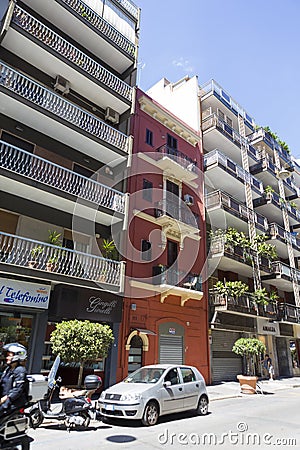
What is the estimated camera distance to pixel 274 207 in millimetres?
28234

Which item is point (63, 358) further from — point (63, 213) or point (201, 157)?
point (201, 157)

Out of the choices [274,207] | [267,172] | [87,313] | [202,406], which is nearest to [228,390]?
[202,406]

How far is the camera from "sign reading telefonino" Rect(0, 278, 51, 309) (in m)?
11.1

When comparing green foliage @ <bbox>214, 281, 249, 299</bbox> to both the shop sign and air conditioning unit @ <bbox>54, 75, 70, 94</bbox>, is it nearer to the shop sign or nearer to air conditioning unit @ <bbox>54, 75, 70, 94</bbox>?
the shop sign

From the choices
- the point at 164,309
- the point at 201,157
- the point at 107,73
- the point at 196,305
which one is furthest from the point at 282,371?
the point at 107,73

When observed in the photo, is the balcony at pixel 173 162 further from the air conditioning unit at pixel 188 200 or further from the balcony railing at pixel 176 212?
the balcony railing at pixel 176 212

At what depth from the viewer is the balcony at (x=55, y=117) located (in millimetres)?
12555

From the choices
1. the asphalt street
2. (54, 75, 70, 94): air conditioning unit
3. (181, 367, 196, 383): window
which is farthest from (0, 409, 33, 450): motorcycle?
(54, 75, 70, 94): air conditioning unit

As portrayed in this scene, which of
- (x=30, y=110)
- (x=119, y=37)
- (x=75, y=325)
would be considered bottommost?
(x=75, y=325)

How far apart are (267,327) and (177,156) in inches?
541

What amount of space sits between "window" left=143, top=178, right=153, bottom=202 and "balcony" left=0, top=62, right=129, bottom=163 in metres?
2.40

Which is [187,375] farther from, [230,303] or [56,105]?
[56,105]

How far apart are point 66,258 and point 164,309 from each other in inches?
259

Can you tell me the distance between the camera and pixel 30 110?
42.7ft
